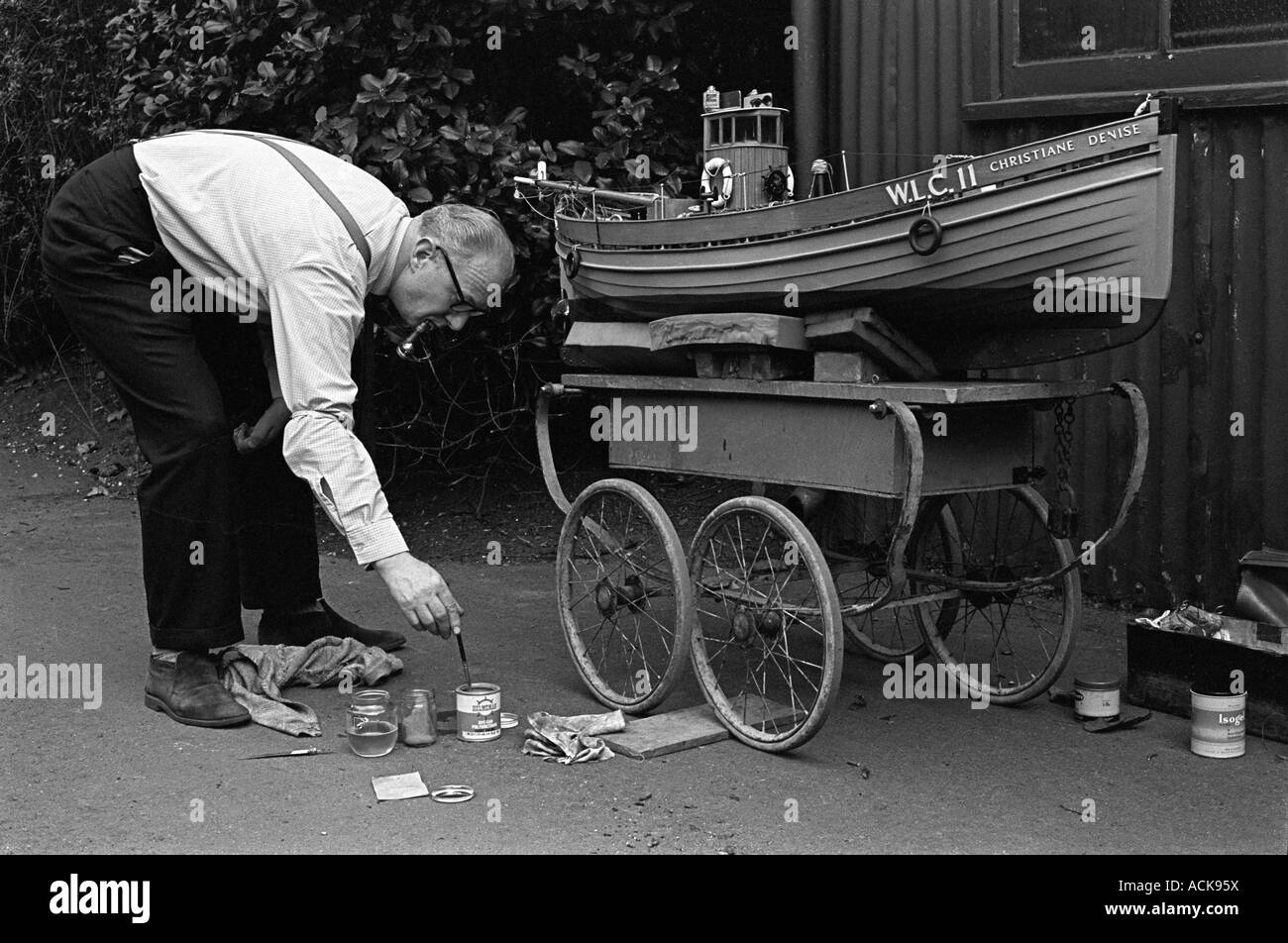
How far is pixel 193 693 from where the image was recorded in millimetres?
4605

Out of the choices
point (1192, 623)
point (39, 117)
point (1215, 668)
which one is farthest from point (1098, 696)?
point (39, 117)

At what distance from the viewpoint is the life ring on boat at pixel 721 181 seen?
16.2 ft

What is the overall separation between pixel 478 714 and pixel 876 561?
1480 mm

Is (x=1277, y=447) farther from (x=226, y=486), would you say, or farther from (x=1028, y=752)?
(x=226, y=486)

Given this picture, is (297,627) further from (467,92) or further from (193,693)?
(467,92)

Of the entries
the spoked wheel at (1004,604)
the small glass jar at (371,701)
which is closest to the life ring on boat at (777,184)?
the spoked wheel at (1004,604)

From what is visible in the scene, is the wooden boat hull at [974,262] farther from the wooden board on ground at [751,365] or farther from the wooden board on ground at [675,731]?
the wooden board on ground at [675,731]

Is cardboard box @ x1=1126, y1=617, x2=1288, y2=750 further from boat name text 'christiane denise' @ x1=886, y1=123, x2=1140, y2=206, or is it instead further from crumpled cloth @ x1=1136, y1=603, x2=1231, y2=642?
boat name text 'christiane denise' @ x1=886, y1=123, x2=1140, y2=206

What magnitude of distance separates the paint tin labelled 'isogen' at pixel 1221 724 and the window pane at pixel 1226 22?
8.84 feet

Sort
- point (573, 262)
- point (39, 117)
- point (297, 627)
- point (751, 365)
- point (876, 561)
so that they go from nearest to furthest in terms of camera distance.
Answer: point (751, 365) → point (876, 561) → point (573, 262) → point (297, 627) → point (39, 117)

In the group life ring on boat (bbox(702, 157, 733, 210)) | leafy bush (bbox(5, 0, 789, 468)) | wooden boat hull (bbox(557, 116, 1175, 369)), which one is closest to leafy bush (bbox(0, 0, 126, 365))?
leafy bush (bbox(5, 0, 789, 468))

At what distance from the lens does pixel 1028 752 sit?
4422 mm

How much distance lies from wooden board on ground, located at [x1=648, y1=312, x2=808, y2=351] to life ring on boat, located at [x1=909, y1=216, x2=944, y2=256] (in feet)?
1.70

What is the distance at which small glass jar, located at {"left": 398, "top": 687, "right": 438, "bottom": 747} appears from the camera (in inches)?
175
